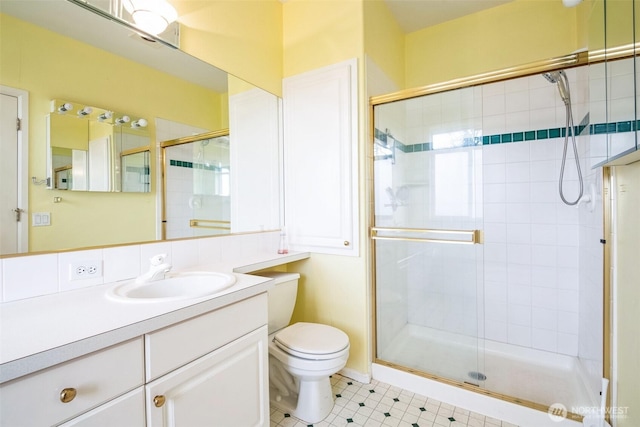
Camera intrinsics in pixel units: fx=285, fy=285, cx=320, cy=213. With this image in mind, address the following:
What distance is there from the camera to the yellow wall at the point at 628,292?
44.0 inches

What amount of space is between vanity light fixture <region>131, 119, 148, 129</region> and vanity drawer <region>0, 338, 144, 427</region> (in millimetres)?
1073

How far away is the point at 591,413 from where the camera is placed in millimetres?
1384

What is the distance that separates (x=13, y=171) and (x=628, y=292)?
245 cm

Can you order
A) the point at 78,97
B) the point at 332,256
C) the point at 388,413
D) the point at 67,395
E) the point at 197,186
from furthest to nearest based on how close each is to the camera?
the point at 332,256
the point at 197,186
the point at 388,413
the point at 78,97
the point at 67,395

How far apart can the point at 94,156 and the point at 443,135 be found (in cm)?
193

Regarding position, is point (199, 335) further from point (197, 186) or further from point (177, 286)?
point (197, 186)

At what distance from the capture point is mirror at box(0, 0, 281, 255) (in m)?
1.08

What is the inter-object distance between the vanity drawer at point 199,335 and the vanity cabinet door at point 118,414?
0.19 ft

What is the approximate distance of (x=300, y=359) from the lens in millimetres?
1514

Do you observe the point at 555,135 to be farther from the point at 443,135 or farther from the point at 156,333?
the point at 156,333

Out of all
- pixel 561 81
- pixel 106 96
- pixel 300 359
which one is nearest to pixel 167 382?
pixel 300 359

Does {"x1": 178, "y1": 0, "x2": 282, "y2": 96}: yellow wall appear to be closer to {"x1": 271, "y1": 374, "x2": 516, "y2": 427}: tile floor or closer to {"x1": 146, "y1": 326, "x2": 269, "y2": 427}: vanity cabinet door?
{"x1": 146, "y1": 326, "x2": 269, "y2": 427}: vanity cabinet door

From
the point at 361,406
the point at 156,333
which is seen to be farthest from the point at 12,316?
the point at 361,406

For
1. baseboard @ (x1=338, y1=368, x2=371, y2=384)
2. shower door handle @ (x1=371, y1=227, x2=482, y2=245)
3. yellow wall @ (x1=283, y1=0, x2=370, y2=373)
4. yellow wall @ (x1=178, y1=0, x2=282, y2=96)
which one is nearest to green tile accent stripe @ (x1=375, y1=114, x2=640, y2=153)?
yellow wall @ (x1=283, y1=0, x2=370, y2=373)
